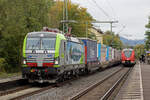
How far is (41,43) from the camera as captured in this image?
A: 1572cm

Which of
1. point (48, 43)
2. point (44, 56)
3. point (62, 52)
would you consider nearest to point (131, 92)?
point (62, 52)

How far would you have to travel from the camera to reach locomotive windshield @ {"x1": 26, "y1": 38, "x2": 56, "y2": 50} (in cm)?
1554

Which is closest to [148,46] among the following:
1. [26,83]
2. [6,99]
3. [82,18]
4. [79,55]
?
[82,18]

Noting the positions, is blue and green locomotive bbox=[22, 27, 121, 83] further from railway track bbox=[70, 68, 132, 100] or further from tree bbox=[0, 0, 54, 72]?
tree bbox=[0, 0, 54, 72]

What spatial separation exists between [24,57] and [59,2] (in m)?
40.1

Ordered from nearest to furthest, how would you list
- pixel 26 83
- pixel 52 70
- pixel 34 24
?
pixel 52 70 → pixel 26 83 → pixel 34 24

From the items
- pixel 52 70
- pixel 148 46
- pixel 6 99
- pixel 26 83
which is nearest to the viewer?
pixel 6 99

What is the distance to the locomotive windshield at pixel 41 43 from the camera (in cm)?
1554

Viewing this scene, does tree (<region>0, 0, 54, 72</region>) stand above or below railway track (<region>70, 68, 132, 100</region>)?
above

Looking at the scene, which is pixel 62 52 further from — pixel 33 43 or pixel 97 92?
pixel 97 92

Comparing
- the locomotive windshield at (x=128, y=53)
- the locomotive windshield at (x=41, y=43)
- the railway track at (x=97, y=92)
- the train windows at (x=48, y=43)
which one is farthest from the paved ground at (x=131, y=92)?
the locomotive windshield at (x=128, y=53)

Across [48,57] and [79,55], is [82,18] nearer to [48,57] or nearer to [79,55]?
[79,55]

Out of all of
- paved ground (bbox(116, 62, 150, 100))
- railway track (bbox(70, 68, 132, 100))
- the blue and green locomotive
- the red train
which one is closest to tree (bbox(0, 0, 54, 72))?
the blue and green locomotive

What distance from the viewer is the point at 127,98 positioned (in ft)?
38.9
